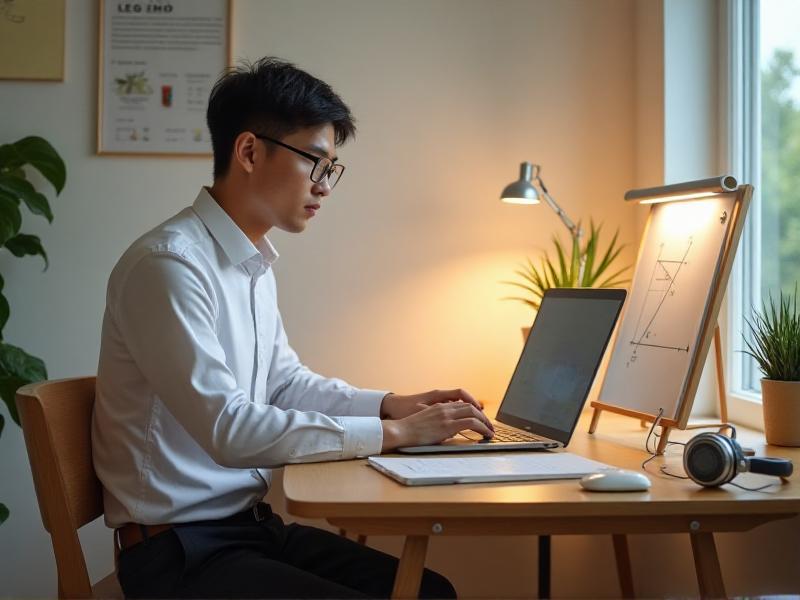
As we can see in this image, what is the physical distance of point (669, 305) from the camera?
1.87 meters

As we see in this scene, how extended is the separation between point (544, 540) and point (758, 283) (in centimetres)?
86

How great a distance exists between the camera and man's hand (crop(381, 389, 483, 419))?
1832 millimetres

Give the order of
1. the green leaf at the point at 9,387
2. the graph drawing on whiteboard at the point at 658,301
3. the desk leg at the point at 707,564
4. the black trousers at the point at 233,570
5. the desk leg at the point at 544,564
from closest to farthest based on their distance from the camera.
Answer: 1. the desk leg at the point at 707,564
2. the black trousers at the point at 233,570
3. the graph drawing on whiteboard at the point at 658,301
4. the desk leg at the point at 544,564
5. the green leaf at the point at 9,387

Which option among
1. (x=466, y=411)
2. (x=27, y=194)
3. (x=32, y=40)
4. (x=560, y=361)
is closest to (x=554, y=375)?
(x=560, y=361)

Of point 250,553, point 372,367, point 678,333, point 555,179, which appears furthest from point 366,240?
point 250,553

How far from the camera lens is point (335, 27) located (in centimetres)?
259

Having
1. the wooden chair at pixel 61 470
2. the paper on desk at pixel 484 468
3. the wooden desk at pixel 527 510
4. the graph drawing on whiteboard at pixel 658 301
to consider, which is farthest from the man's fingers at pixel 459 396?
the wooden chair at pixel 61 470

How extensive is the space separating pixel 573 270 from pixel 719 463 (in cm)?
115

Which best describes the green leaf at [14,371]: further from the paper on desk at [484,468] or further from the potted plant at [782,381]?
the potted plant at [782,381]

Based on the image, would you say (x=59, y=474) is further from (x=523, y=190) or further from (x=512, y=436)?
(x=523, y=190)

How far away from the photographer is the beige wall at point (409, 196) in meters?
2.57

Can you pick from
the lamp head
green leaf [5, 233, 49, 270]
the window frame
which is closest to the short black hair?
the lamp head

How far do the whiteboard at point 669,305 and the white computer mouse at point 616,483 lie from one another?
47 cm

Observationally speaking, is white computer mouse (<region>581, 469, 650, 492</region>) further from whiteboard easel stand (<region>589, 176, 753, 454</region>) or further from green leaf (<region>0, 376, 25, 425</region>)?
green leaf (<region>0, 376, 25, 425</region>)
